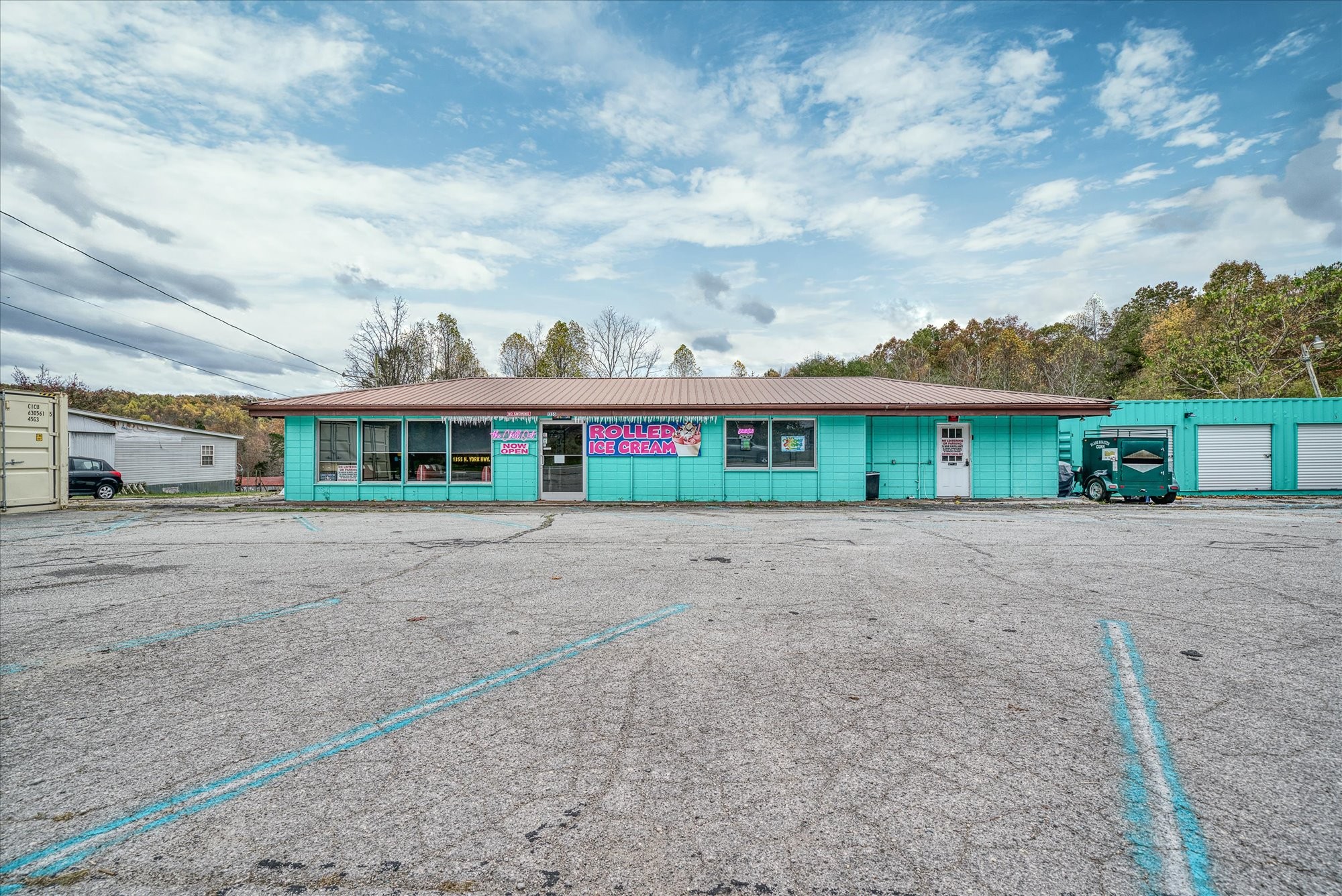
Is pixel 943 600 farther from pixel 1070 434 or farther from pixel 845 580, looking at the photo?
pixel 1070 434

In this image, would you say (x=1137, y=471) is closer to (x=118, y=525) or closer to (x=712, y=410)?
(x=712, y=410)

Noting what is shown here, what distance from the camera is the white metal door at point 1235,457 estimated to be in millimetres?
20969

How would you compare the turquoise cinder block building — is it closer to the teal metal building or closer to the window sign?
the window sign

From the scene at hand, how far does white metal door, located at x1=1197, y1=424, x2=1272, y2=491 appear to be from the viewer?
68.8ft

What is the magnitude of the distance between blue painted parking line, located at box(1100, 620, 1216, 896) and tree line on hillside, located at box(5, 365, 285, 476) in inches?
1677

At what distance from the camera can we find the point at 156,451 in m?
30.7

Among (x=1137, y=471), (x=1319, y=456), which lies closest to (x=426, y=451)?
(x=1137, y=471)

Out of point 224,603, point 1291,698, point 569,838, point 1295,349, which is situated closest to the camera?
point 569,838

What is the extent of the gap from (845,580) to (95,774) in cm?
618

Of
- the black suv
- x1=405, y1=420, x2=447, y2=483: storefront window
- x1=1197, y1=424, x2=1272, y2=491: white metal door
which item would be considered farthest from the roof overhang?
the black suv

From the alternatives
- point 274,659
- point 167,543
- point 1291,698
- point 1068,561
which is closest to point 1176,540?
point 1068,561

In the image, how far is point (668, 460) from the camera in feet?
58.4

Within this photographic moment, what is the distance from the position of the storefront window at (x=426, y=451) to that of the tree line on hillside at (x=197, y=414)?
24947 mm

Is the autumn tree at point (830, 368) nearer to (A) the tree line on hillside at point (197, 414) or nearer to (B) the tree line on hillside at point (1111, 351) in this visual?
(B) the tree line on hillside at point (1111, 351)
